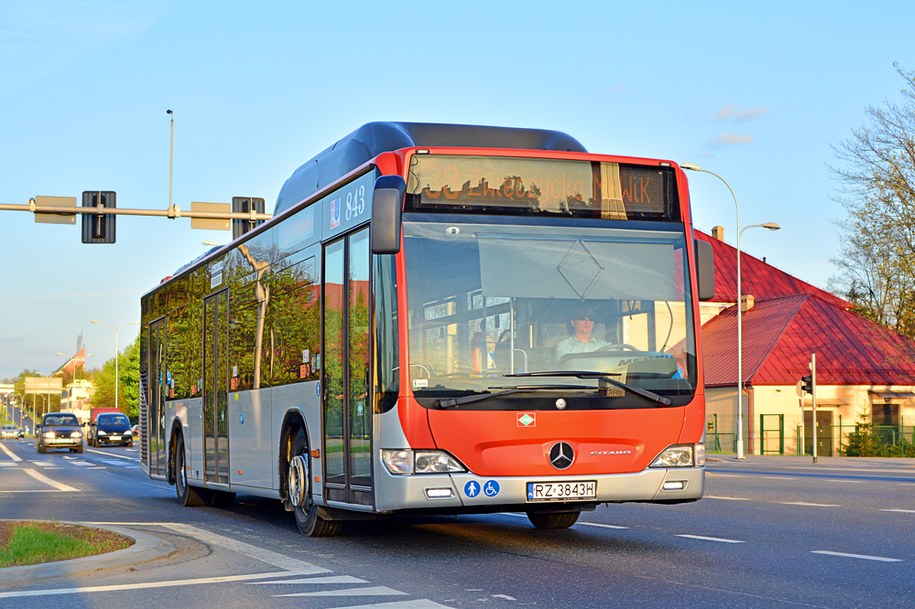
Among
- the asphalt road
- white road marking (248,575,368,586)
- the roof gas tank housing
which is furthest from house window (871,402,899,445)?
white road marking (248,575,368,586)

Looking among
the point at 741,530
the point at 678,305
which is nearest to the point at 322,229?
the point at 678,305

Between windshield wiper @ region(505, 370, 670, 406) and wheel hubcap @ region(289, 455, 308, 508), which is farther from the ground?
windshield wiper @ region(505, 370, 670, 406)

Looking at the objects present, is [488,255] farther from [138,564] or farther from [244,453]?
[244,453]

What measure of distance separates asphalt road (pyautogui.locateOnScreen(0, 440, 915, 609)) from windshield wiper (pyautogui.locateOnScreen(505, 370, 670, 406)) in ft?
4.33

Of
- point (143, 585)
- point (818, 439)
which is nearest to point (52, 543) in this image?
point (143, 585)

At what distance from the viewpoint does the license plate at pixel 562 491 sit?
10.6 m

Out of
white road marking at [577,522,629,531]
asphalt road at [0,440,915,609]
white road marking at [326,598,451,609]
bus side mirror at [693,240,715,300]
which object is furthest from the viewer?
white road marking at [577,522,629,531]

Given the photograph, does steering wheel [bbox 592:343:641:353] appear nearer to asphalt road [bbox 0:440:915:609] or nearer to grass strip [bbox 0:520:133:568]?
asphalt road [bbox 0:440:915:609]

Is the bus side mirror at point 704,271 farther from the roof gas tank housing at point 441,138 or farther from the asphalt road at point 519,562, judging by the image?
the asphalt road at point 519,562

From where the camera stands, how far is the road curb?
9.62m

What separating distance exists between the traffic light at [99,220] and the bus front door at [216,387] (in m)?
11.5

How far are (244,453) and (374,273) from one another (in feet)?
16.4

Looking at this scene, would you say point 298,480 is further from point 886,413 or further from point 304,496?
point 886,413

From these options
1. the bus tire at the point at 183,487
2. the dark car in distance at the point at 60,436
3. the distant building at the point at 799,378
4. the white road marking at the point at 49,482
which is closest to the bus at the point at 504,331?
the bus tire at the point at 183,487
